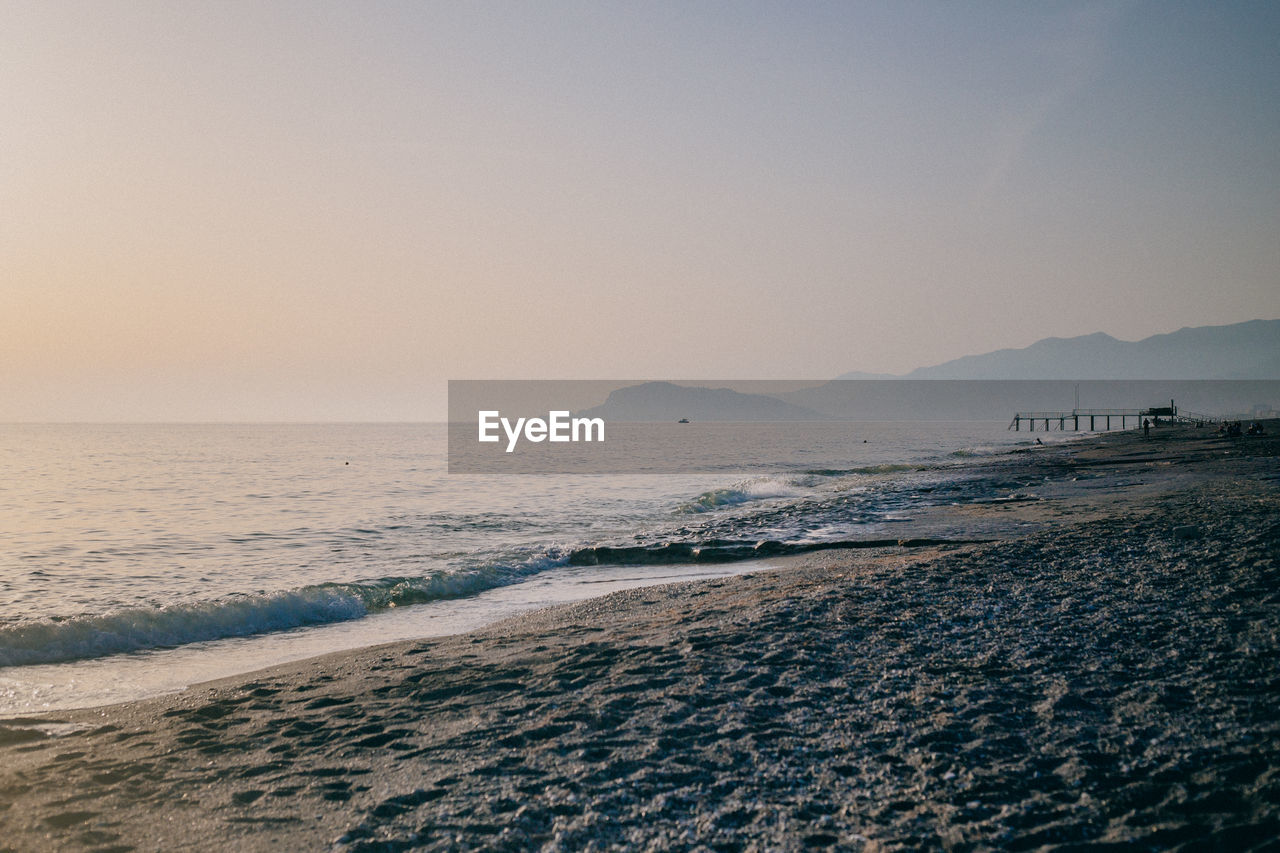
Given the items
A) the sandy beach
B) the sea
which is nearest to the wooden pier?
the sea

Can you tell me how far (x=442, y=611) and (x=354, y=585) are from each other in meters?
2.63

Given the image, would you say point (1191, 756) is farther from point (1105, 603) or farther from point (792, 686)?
point (1105, 603)

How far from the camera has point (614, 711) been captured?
20.8 feet

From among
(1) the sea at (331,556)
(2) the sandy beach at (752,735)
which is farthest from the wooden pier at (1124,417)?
(2) the sandy beach at (752,735)

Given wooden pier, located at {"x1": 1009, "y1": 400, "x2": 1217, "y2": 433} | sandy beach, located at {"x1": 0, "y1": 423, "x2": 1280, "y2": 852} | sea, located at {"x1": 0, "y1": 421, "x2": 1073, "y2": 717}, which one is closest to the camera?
sandy beach, located at {"x1": 0, "y1": 423, "x2": 1280, "y2": 852}

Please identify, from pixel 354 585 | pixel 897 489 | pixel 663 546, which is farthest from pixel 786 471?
pixel 354 585

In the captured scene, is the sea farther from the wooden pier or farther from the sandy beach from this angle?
the wooden pier

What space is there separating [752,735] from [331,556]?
51.8 ft

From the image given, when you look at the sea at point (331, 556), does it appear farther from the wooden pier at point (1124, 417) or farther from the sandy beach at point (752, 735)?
the wooden pier at point (1124, 417)

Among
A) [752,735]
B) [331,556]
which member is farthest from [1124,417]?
Result: [752,735]

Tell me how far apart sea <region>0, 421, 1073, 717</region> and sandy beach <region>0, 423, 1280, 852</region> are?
274 cm

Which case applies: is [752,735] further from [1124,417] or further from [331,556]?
[1124,417]

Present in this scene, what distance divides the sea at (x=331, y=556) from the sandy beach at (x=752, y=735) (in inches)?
108

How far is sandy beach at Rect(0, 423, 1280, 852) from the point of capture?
4535 millimetres
